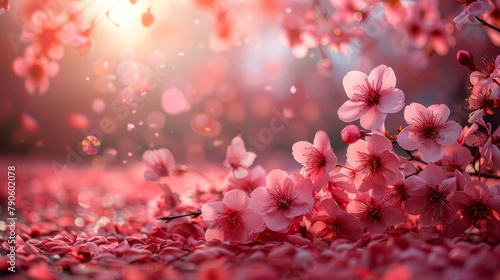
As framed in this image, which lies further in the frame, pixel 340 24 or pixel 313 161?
pixel 340 24

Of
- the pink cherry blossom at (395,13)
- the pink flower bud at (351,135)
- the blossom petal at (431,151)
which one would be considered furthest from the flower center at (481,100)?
the pink cherry blossom at (395,13)

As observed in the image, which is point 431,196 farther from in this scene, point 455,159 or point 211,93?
point 211,93

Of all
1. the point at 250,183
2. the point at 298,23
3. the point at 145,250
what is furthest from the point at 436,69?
the point at 145,250

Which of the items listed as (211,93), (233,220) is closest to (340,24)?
(233,220)

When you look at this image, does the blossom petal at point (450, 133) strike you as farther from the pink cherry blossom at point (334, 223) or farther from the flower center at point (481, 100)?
the pink cherry blossom at point (334, 223)

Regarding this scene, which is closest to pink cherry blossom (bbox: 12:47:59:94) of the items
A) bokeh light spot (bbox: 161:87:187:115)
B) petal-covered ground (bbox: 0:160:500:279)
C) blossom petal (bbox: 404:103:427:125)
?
petal-covered ground (bbox: 0:160:500:279)

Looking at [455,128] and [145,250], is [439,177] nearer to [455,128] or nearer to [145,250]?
[455,128]
